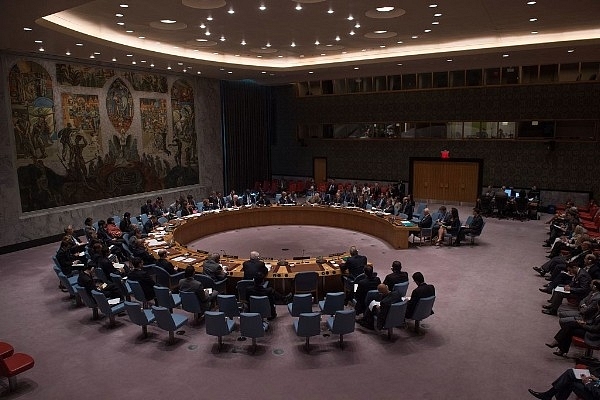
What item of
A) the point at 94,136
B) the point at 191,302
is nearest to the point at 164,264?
the point at 191,302

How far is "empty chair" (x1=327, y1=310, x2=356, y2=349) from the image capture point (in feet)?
23.7

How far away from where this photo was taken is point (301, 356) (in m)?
7.24

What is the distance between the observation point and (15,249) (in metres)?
14.1

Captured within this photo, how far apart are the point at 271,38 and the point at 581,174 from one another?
46.8 ft

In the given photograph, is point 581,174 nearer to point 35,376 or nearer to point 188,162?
point 188,162

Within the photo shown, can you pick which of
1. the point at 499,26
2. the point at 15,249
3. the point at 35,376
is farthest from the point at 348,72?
the point at 35,376

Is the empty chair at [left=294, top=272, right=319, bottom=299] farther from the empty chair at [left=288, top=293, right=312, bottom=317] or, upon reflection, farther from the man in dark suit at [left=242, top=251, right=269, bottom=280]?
the empty chair at [left=288, top=293, right=312, bottom=317]

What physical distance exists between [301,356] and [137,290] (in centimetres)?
366

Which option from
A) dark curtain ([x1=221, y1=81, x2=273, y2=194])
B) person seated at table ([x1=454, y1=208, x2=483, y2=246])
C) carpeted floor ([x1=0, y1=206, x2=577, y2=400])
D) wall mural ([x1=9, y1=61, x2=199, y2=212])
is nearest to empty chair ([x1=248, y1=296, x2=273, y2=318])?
carpeted floor ([x1=0, y1=206, x2=577, y2=400])

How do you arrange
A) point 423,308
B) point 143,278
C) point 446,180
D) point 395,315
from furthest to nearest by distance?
point 446,180 → point 143,278 → point 423,308 → point 395,315

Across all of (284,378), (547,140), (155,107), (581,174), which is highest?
(155,107)

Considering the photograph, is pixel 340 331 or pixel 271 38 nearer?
pixel 340 331

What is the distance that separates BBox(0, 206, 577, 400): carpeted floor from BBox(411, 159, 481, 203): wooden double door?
10788 millimetres

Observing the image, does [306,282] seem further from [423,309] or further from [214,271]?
[423,309]
